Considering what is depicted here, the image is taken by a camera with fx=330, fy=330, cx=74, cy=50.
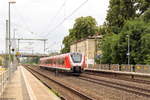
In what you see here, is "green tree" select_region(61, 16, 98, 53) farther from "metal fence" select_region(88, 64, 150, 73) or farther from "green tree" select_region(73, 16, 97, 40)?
"metal fence" select_region(88, 64, 150, 73)

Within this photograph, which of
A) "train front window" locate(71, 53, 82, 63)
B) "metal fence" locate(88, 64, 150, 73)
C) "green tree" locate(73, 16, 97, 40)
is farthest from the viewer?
"green tree" locate(73, 16, 97, 40)

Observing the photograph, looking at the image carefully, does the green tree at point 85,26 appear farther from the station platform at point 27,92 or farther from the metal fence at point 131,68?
the station platform at point 27,92

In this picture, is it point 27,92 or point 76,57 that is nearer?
point 27,92

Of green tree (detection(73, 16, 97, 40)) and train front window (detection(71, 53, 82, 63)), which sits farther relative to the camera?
green tree (detection(73, 16, 97, 40))

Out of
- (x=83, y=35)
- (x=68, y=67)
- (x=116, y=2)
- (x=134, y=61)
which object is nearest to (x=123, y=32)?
(x=134, y=61)

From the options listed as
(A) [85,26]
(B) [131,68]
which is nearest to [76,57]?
(B) [131,68]

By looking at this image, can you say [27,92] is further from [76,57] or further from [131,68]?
[131,68]

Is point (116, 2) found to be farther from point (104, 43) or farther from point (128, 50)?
point (128, 50)

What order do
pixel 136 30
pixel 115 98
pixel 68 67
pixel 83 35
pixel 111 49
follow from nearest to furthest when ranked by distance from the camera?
1. pixel 115 98
2. pixel 68 67
3. pixel 136 30
4. pixel 111 49
5. pixel 83 35

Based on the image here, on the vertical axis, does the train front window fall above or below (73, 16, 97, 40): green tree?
below

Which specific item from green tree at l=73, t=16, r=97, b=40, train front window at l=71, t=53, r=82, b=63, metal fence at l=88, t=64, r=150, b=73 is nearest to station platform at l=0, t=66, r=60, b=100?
train front window at l=71, t=53, r=82, b=63

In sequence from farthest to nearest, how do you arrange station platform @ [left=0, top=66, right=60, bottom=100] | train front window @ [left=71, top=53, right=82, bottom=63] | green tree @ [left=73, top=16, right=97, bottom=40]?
green tree @ [left=73, top=16, right=97, bottom=40] → train front window @ [left=71, top=53, right=82, bottom=63] → station platform @ [left=0, top=66, right=60, bottom=100]

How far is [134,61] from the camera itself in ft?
169

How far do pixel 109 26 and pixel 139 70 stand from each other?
25215 millimetres
